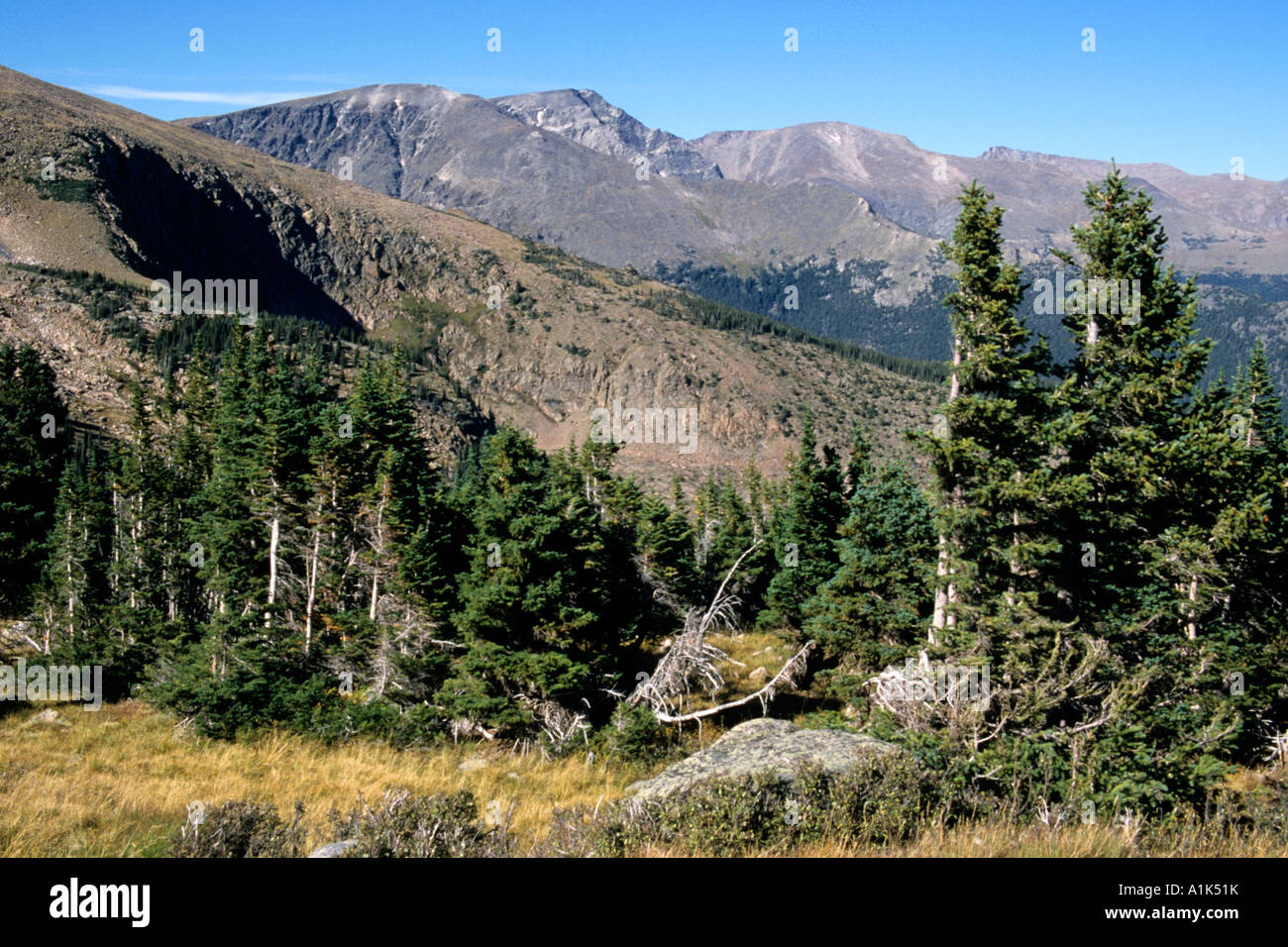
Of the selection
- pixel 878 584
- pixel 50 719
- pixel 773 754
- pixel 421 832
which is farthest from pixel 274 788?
pixel 878 584

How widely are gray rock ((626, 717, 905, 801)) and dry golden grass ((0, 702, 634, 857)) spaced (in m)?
1.92

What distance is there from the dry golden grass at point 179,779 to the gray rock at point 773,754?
6.30ft

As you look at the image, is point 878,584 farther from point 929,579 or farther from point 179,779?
point 179,779

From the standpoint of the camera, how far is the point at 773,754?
12.1 m

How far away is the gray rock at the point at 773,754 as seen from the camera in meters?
10.5

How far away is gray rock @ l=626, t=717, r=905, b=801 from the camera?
10523mm

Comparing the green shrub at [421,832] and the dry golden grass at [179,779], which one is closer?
the green shrub at [421,832]

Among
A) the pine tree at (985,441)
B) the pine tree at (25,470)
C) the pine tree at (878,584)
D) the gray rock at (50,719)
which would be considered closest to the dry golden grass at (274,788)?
the gray rock at (50,719)

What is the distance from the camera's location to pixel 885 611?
23.9 metres

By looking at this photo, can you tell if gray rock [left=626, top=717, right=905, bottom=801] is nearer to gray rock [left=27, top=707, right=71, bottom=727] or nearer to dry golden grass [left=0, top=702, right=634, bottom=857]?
dry golden grass [left=0, top=702, right=634, bottom=857]

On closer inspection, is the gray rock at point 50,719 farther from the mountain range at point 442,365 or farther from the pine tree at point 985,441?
the mountain range at point 442,365

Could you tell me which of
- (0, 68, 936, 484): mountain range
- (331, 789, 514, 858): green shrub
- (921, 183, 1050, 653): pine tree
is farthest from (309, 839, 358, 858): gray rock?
(0, 68, 936, 484): mountain range
